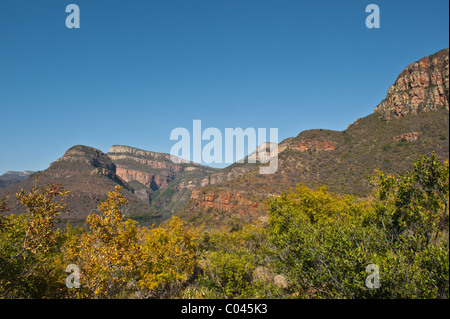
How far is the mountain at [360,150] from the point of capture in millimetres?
53969

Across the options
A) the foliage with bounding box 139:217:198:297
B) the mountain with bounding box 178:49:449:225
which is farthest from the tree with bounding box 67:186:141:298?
the mountain with bounding box 178:49:449:225

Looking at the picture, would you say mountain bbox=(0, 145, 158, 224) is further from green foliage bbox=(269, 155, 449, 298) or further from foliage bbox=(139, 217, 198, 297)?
green foliage bbox=(269, 155, 449, 298)

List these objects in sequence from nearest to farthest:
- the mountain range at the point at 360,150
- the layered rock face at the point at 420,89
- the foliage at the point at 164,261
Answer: the foliage at the point at 164,261 < the mountain range at the point at 360,150 < the layered rock face at the point at 420,89

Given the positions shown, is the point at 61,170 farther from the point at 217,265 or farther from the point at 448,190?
the point at 448,190

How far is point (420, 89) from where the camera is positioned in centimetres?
7438

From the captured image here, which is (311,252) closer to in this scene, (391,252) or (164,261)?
(391,252)

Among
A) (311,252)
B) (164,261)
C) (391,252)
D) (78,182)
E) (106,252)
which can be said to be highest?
(78,182)

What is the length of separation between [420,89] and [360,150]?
108ft

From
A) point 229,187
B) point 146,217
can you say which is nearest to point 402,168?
point 229,187

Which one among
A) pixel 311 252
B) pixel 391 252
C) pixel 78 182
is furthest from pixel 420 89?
pixel 78 182

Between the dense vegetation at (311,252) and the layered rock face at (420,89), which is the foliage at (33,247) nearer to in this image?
the dense vegetation at (311,252)

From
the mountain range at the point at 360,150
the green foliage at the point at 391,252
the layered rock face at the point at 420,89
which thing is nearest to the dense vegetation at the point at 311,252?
the green foliage at the point at 391,252

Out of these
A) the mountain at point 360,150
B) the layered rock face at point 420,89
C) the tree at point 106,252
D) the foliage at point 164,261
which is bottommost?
the foliage at point 164,261
